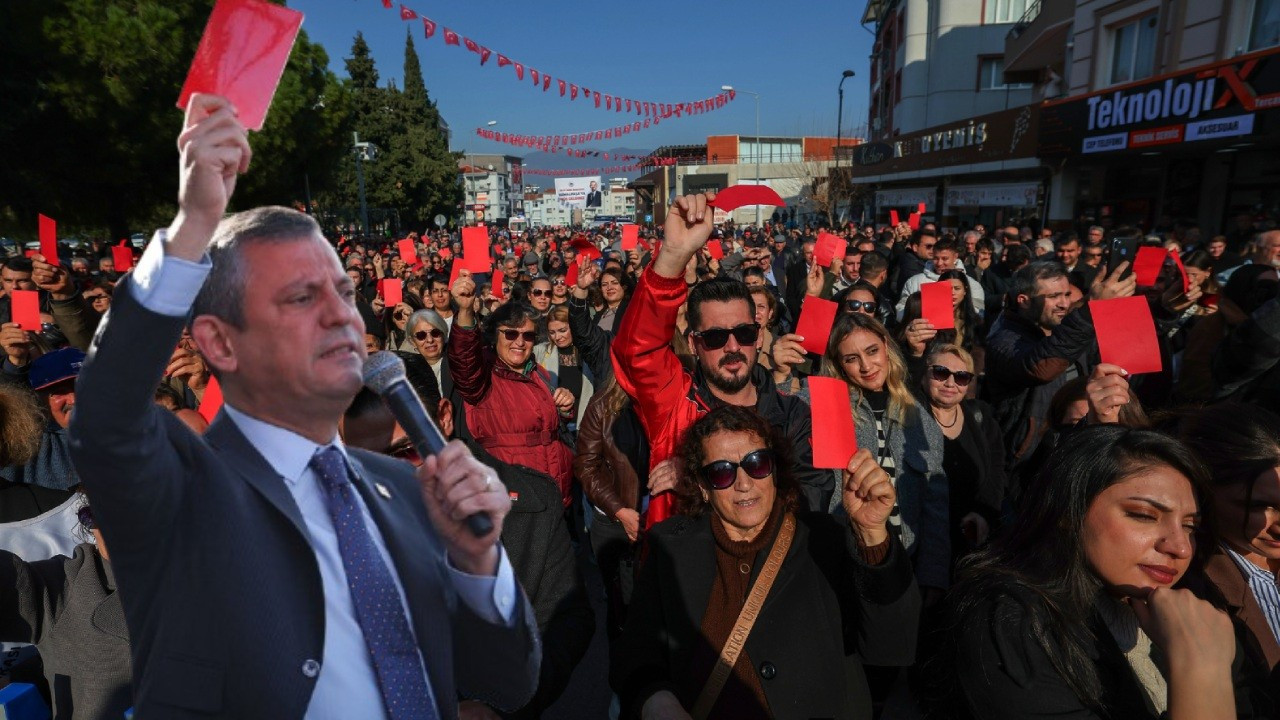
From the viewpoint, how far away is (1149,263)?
186 inches

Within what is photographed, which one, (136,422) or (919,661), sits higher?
(136,422)

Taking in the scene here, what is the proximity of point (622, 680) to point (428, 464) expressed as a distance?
133 centimetres

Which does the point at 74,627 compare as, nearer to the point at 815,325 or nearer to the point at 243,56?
the point at 243,56

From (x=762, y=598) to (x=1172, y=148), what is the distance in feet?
47.6

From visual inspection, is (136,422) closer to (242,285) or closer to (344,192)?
(242,285)

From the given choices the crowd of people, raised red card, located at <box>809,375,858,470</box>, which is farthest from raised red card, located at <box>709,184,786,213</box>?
raised red card, located at <box>809,375,858,470</box>

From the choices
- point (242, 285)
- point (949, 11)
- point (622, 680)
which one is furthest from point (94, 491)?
point (949, 11)

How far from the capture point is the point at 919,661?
118 inches

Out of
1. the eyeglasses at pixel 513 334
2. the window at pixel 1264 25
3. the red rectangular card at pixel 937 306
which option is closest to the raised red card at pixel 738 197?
the red rectangular card at pixel 937 306

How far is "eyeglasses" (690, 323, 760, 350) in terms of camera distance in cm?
286

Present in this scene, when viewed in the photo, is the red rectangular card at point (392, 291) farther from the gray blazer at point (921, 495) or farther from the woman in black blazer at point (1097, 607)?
the woman in black blazer at point (1097, 607)

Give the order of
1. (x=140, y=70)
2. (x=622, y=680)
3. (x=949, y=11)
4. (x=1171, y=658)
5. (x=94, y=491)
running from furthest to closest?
(x=949, y=11)
(x=140, y=70)
(x=622, y=680)
(x=1171, y=658)
(x=94, y=491)

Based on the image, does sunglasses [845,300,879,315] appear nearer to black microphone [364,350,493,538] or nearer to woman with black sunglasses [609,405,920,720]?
woman with black sunglasses [609,405,920,720]

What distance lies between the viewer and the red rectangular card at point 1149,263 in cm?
467
